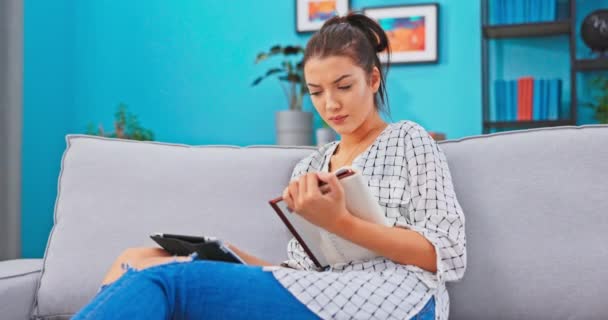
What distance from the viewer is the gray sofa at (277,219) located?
1.38 metres

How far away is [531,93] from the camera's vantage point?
3.34 meters

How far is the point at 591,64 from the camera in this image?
3.27m

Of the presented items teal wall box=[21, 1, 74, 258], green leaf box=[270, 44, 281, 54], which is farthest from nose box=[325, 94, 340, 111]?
teal wall box=[21, 1, 74, 258]

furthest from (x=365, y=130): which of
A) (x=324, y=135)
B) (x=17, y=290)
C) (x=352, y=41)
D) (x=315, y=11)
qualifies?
(x=315, y=11)

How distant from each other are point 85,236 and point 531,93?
2459 millimetres

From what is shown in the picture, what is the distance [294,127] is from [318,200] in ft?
7.96

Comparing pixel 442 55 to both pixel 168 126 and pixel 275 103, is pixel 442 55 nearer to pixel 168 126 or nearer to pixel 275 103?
pixel 275 103

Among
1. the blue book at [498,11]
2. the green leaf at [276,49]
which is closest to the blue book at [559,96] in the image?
the blue book at [498,11]

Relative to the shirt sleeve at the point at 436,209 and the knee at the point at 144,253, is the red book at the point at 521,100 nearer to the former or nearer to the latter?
the shirt sleeve at the point at 436,209

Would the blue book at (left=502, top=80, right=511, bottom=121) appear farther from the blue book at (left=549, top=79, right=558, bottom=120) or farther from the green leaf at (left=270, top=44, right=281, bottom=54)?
the green leaf at (left=270, top=44, right=281, bottom=54)

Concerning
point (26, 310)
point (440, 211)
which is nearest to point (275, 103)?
point (26, 310)

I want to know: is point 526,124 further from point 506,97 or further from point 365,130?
point 365,130

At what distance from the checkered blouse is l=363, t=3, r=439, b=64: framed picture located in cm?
228

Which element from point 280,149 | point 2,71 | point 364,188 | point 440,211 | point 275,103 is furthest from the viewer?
point 275,103
